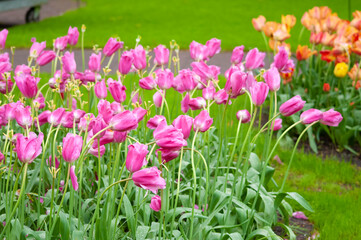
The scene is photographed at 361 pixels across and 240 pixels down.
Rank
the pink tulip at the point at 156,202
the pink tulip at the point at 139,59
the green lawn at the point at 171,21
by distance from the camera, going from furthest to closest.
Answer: the green lawn at the point at 171,21, the pink tulip at the point at 139,59, the pink tulip at the point at 156,202

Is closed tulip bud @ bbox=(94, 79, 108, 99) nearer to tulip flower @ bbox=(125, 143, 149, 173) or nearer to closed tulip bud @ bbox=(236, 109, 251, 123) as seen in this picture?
closed tulip bud @ bbox=(236, 109, 251, 123)

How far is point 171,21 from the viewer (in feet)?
30.8

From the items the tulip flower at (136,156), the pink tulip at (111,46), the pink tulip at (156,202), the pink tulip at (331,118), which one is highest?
the pink tulip at (111,46)

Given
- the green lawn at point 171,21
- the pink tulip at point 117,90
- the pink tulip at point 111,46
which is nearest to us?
the pink tulip at point 117,90

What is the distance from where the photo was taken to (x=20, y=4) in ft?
28.5

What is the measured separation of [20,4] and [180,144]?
766 cm

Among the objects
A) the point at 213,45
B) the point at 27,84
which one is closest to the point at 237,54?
the point at 213,45

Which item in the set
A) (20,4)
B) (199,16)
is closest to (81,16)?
(20,4)

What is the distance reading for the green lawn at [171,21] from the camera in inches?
302

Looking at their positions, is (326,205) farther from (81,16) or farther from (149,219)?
(81,16)

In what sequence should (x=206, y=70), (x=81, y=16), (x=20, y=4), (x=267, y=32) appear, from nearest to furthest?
(x=206, y=70) < (x=267, y=32) < (x=20, y=4) < (x=81, y=16)

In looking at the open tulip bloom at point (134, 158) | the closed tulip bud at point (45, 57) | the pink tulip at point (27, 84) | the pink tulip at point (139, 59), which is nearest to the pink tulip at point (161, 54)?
the open tulip bloom at point (134, 158)

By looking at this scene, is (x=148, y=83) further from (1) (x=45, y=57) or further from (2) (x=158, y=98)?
(1) (x=45, y=57)

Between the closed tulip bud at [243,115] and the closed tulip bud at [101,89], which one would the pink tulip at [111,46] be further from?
the closed tulip bud at [243,115]
